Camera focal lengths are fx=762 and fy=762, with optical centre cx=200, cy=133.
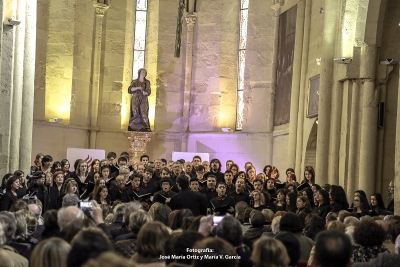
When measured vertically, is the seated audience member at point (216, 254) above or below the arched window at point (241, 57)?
below

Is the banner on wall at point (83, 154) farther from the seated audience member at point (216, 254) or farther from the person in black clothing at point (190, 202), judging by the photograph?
the seated audience member at point (216, 254)

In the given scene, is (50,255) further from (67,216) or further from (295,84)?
(295,84)

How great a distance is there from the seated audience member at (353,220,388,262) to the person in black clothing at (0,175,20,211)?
6.27 meters

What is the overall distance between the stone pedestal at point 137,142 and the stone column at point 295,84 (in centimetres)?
482

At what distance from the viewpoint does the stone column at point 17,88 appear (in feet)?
47.1

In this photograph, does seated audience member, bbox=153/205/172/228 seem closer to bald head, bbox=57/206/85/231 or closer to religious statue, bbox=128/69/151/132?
bald head, bbox=57/206/85/231

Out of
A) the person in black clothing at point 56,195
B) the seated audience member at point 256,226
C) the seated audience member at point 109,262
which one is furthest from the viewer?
the person in black clothing at point 56,195

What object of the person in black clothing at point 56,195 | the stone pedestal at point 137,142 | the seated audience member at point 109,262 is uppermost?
the stone pedestal at point 137,142

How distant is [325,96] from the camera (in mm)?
16703

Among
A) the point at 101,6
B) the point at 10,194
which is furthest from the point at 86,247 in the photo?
the point at 101,6

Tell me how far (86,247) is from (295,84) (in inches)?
630

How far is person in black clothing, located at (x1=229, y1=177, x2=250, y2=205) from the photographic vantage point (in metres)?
12.7

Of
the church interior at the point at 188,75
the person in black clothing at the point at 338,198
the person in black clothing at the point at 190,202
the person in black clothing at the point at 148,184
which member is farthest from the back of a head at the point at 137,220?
the church interior at the point at 188,75

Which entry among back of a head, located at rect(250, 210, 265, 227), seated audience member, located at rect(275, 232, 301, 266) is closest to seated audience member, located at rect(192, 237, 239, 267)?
seated audience member, located at rect(275, 232, 301, 266)
